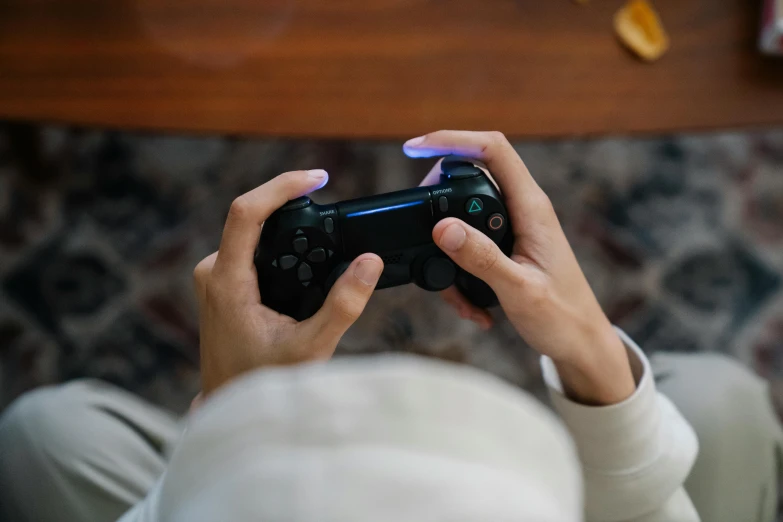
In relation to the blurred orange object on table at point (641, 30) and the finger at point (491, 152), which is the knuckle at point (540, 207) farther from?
the blurred orange object on table at point (641, 30)

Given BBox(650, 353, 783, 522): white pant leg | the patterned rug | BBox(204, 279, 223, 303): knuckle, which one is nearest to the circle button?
BBox(204, 279, 223, 303): knuckle

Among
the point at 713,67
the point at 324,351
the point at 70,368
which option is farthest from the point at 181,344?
the point at 713,67

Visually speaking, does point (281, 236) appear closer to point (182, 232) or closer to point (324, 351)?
point (324, 351)

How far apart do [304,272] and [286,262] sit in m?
0.02

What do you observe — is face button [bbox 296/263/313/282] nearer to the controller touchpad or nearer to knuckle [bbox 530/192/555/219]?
the controller touchpad

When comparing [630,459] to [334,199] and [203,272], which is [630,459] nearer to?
[203,272]

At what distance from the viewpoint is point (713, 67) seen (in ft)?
2.91

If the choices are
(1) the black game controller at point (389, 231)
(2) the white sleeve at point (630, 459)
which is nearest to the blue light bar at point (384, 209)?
(1) the black game controller at point (389, 231)

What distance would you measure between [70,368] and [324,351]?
2.73 ft

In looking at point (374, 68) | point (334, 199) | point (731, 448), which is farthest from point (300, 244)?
point (334, 199)

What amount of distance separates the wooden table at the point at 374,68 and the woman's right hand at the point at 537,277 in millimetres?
253

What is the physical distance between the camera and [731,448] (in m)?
0.76

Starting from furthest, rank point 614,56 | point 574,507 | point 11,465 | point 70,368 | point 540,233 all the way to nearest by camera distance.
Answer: point 70,368, point 614,56, point 11,465, point 540,233, point 574,507

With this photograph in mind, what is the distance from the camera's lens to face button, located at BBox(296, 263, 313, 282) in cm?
57
